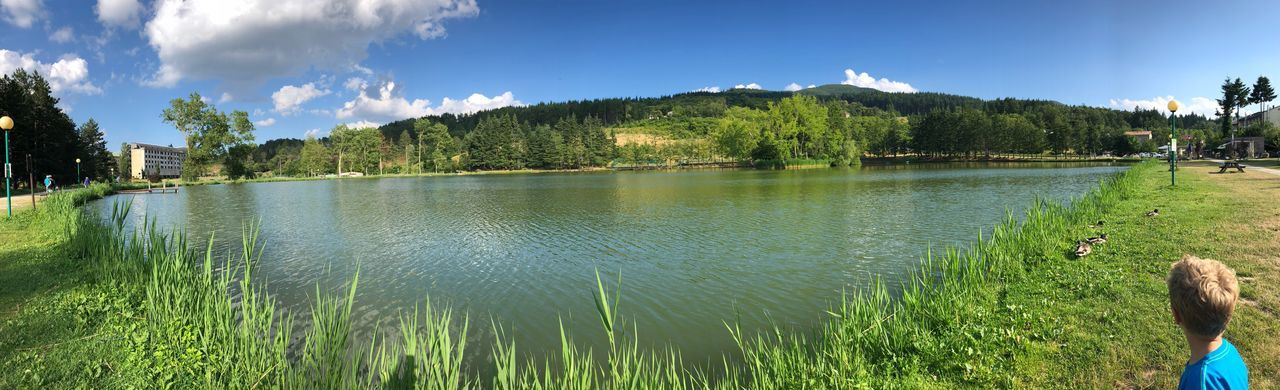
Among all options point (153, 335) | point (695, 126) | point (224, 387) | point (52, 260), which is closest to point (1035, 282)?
point (224, 387)

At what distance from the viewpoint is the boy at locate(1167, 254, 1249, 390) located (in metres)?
2.27

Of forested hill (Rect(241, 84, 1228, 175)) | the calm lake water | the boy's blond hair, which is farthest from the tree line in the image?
forested hill (Rect(241, 84, 1228, 175))

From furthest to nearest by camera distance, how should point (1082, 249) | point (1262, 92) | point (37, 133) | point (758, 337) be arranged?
point (1262, 92) → point (37, 133) → point (1082, 249) → point (758, 337)

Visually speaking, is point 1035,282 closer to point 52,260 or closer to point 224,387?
point 224,387

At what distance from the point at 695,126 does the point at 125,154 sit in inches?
4836

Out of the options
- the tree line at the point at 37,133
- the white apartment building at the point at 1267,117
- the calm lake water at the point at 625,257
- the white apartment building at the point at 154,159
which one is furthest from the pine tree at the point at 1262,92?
the white apartment building at the point at 154,159

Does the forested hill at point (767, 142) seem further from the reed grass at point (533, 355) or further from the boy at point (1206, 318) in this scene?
the boy at point (1206, 318)

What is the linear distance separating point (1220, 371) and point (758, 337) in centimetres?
377

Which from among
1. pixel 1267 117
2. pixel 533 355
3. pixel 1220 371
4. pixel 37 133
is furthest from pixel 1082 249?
pixel 1267 117

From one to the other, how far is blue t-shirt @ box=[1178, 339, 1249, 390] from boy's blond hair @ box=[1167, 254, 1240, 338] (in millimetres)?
82

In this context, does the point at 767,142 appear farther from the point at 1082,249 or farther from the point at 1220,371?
the point at 1220,371

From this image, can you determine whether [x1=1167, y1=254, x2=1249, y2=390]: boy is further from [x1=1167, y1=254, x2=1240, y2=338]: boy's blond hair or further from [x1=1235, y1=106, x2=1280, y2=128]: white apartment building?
[x1=1235, y1=106, x2=1280, y2=128]: white apartment building

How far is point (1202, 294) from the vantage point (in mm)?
2305

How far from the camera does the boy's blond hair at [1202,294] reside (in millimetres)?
2244
